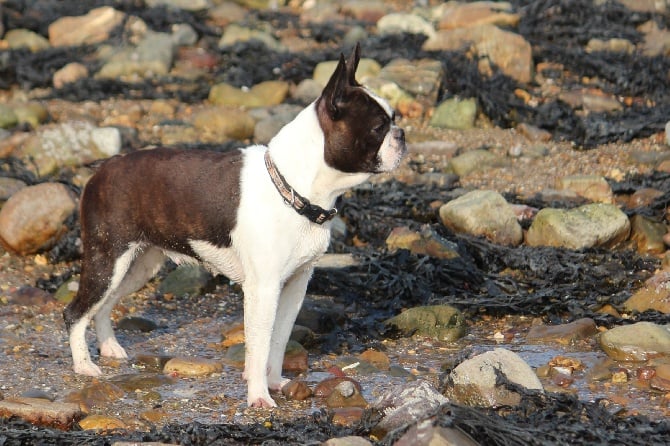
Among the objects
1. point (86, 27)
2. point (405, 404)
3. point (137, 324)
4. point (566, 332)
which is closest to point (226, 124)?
point (86, 27)

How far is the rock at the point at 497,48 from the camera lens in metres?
13.1

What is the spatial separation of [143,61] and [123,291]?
7.27 meters

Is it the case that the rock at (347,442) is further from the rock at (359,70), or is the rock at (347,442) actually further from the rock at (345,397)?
the rock at (359,70)

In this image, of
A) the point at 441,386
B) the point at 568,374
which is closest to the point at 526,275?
the point at 568,374

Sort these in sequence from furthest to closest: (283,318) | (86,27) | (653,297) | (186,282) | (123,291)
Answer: (86,27)
(186,282)
(653,297)
(123,291)
(283,318)

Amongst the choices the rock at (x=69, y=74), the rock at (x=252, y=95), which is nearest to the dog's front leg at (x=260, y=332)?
the rock at (x=252, y=95)

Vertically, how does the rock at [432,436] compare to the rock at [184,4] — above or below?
above

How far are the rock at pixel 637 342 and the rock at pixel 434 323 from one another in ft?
3.45

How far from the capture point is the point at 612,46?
1395cm

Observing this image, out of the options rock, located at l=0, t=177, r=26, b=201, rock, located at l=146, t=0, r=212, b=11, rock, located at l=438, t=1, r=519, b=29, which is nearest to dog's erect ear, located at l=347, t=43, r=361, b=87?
rock, located at l=0, t=177, r=26, b=201

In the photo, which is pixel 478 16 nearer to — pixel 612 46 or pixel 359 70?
pixel 612 46

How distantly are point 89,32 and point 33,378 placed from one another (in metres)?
9.15

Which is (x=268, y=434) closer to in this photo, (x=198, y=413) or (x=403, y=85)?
(x=198, y=413)

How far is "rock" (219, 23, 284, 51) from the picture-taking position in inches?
573
